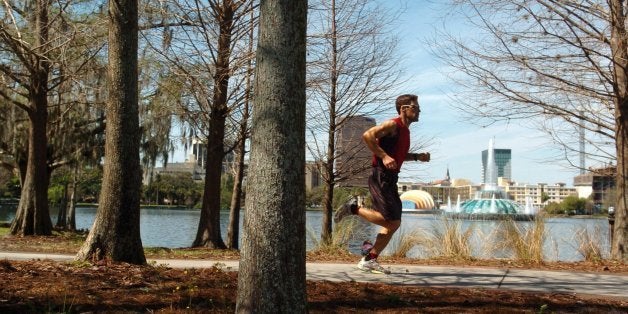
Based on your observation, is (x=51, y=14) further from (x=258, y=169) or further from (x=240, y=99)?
(x=258, y=169)

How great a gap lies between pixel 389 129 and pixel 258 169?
9.91ft

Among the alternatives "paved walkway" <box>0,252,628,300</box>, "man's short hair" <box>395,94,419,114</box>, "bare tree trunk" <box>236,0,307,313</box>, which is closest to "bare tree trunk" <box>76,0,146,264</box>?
"paved walkway" <box>0,252,628,300</box>

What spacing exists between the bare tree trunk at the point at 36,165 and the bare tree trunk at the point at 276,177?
14.8m

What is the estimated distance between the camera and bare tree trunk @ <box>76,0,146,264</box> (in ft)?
20.7

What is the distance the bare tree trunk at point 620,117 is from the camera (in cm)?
938

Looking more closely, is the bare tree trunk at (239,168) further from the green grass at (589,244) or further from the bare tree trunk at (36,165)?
the green grass at (589,244)

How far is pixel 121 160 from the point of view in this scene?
6.44m

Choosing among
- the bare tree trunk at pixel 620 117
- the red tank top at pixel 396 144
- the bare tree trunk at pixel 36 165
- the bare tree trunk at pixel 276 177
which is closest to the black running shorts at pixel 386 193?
the red tank top at pixel 396 144

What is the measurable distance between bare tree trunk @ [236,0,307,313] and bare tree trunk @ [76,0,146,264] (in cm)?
328

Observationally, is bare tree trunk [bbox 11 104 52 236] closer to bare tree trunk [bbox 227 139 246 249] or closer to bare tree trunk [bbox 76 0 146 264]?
bare tree trunk [bbox 227 139 246 249]

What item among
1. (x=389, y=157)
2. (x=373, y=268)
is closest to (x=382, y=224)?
(x=373, y=268)

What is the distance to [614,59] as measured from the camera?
952 cm

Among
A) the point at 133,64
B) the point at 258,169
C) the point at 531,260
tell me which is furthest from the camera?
the point at 531,260

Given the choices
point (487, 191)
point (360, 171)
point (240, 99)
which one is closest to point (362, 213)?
point (240, 99)
